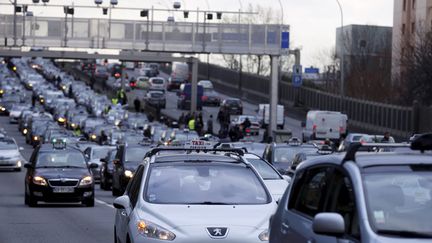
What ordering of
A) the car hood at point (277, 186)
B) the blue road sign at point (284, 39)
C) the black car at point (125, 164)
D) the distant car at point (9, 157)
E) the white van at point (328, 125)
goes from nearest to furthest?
the car hood at point (277, 186) → the black car at point (125, 164) → the distant car at point (9, 157) → the blue road sign at point (284, 39) → the white van at point (328, 125)

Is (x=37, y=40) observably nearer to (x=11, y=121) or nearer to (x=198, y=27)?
(x=198, y=27)

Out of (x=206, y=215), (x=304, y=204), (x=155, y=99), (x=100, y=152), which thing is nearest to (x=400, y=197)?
(x=304, y=204)

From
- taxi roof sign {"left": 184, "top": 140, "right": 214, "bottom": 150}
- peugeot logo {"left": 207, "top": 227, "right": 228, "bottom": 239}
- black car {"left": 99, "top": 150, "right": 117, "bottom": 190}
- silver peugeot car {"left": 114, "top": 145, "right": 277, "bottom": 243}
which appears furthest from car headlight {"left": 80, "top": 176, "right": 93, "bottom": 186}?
peugeot logo {"left": 207, "top": 227, "right": 228, "bottom": 239}

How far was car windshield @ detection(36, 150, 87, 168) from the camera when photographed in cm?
3056

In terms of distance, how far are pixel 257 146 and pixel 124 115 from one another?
52.0 meters

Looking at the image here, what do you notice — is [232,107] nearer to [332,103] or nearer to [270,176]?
[332,103]

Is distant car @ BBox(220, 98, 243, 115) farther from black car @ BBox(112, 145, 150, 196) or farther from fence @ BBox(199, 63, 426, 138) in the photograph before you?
black car @ BBox(112, 145, 150, 196)

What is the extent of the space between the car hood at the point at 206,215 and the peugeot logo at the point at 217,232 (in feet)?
0.19

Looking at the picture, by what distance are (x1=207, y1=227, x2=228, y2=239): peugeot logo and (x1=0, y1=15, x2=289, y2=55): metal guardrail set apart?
179 feet

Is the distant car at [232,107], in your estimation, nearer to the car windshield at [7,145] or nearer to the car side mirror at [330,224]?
the car windshield at [7,145]

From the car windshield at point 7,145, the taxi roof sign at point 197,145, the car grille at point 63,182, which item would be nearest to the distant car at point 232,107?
the car windshield at point 7,145

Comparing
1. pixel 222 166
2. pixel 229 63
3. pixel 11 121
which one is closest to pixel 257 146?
pixel 222 166

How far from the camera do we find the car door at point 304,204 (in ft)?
30.6

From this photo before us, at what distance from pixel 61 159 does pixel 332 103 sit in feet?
218
